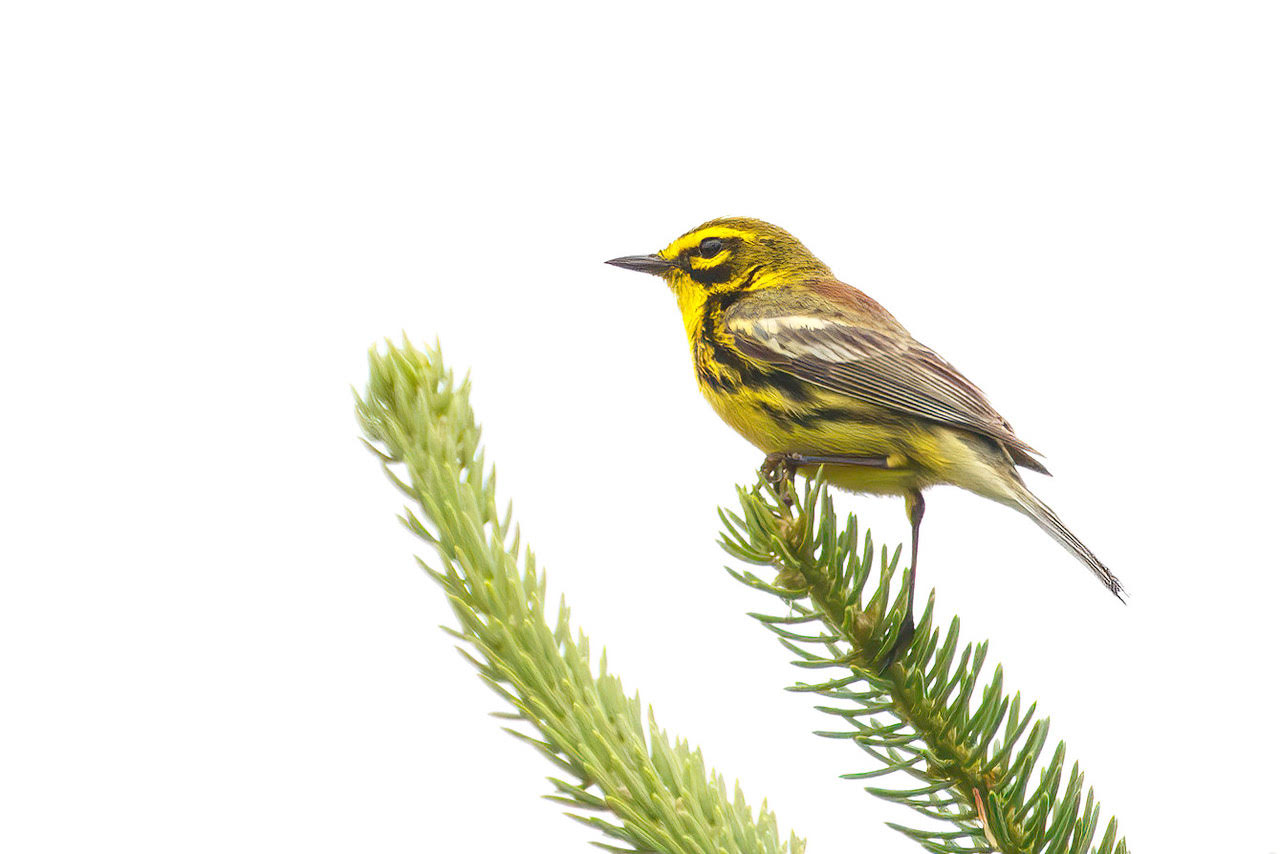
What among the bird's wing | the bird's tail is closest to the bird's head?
the bird's wing

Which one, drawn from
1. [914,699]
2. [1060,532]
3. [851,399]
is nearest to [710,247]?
[851,399]

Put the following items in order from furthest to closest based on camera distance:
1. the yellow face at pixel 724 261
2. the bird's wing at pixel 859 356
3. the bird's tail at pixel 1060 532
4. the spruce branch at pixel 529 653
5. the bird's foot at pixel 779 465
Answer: the yellow face at pixel 724 261, the bird's wing at pixel 859 356, the bird's foot at pixel 779 465, the bird's tail at pixel 1060 532, the spruce branch at pixel 529 653

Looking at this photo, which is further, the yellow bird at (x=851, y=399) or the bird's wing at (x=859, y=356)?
the bird's wing at (x=859, y=356)

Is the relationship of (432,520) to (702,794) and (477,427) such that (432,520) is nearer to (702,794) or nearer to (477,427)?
(477,427)

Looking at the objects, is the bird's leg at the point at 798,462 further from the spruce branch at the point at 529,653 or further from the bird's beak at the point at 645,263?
the spruce branch at the point at 529,653

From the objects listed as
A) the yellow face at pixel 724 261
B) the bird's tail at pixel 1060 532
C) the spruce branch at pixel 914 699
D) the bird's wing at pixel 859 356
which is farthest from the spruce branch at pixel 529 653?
the yellow face at pixel 724 261

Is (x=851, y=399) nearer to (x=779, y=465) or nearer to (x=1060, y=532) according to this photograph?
(x=779, y=465)
